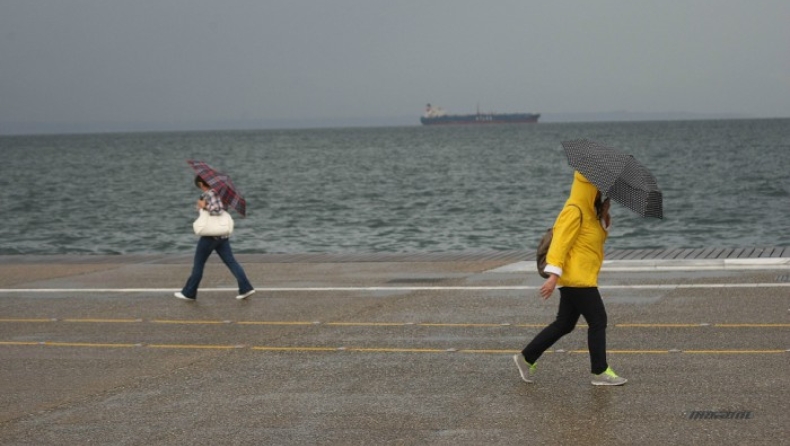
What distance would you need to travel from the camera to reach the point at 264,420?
704 cm

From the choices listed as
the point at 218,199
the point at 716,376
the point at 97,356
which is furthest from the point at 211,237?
the point at 716,376

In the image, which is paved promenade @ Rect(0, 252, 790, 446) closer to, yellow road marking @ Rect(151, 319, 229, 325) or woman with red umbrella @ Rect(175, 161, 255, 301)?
yellow road marking @ Rect(151, 319, 229, 325)

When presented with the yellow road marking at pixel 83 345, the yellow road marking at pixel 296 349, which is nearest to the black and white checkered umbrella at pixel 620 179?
the yellow road marking at pixel 296 349

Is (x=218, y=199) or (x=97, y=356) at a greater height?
(x=218, y=199)

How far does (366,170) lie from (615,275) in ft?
202

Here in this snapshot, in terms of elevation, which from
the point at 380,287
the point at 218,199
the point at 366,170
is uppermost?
the point at 218,199

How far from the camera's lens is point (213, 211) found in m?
12.2

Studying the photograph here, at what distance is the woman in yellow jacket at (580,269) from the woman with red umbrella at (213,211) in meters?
4.95

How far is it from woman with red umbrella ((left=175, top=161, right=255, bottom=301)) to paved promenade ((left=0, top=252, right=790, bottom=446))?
0.24m

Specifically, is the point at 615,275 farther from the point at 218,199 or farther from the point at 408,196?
the point at 408,196

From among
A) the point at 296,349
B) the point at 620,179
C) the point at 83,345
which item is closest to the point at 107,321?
the point at 83,345

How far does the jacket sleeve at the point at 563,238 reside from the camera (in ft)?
24.2

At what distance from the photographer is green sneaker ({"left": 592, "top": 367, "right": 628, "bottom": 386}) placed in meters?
7.62

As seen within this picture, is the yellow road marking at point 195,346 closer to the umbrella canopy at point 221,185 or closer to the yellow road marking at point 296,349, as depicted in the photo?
the yellow road marking at point 296,349
